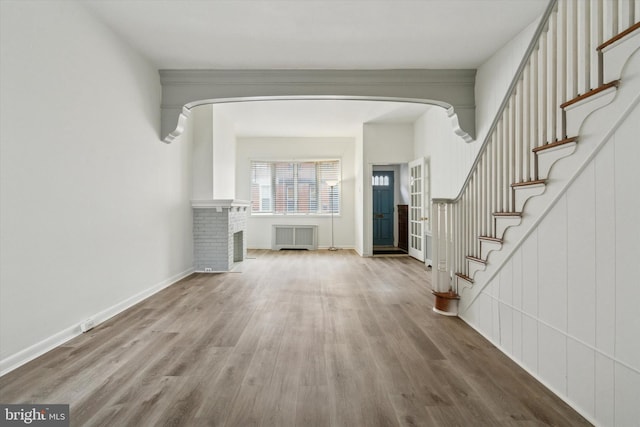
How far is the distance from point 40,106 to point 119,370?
1.89 metres

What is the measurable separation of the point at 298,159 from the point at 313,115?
7.04 ft

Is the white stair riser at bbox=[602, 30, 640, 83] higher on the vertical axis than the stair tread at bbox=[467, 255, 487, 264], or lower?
higher

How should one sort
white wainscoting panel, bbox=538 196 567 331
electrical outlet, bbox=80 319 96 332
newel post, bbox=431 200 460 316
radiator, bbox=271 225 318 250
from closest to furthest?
1. white wainscoting panel, bbox=538 196 567 331
2. electrical outlet, bbox=80 319 96 332
3. newel post, bbox=431 200 460 316
4. radiator, bbox=271 225 318 250

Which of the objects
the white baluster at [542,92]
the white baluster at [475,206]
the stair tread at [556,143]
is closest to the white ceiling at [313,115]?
the white baluster at [475,206]

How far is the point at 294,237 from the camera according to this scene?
8406 mm

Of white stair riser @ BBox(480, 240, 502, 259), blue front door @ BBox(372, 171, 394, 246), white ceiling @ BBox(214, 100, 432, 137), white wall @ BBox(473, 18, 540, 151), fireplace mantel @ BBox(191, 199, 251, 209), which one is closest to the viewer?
white stair riser @ BBox(480, 240, 502, 259)

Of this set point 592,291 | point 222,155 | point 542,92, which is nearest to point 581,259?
point 592,291

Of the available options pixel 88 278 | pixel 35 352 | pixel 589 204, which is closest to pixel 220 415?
pixel 35 352

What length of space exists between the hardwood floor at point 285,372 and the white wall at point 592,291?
19 cm

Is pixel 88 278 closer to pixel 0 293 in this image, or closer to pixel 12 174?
pixel 0 293

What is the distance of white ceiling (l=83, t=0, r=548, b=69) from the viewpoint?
275cm

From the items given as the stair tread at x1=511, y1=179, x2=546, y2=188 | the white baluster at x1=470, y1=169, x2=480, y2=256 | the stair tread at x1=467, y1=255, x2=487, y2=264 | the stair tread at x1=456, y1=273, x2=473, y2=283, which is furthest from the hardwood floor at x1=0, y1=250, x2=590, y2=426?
the stair tread at x1=511, y1=179, x2=546, y2=188

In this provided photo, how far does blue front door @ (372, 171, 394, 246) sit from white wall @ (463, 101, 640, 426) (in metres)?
7.23

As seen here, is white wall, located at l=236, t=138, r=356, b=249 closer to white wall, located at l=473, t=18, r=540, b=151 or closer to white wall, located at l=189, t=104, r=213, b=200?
white wall, located at l=189, t=104, r=213, b=200
